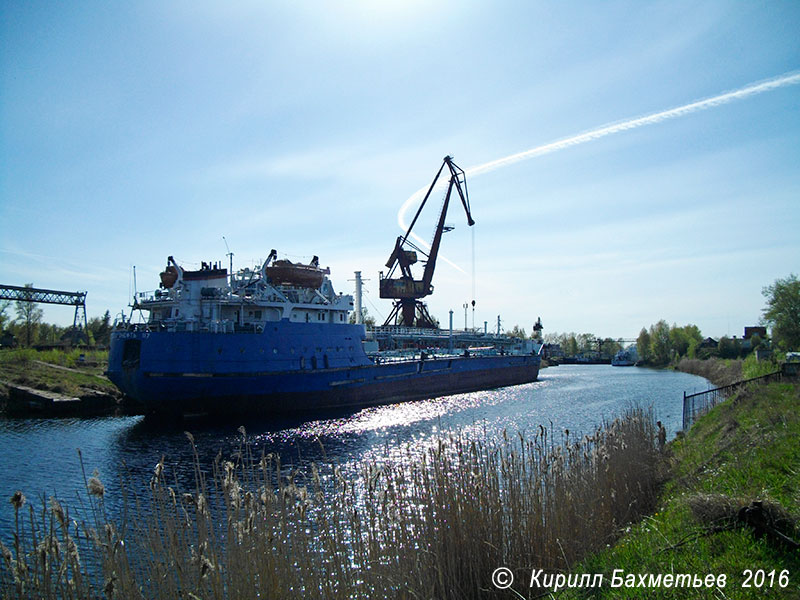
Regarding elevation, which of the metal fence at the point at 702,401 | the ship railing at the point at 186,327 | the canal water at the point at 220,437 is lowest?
the canal water at the point at 220,437

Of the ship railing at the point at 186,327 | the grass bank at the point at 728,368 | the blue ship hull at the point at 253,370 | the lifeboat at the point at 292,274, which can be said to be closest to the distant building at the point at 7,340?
the ship railing at the point at 186,327

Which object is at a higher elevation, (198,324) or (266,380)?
(198,324)

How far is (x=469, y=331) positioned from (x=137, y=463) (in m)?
53.6

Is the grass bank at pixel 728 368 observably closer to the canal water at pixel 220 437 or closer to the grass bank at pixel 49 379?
the canal water at pixel 220 437

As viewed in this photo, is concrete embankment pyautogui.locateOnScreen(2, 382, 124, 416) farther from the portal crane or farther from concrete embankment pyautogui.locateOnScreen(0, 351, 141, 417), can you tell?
the portal crane

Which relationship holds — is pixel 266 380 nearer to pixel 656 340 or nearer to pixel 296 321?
pixel 296 321

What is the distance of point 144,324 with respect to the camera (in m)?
27.2

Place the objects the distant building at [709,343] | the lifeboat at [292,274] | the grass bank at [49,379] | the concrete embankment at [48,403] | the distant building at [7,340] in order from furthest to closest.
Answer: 1. the distant building at [709,343]
2. the distant building at [7,340]
3. the lifeboat at [292,274]
4. the grass bank at [49,379]
5. the concrete embankment at [48,403]

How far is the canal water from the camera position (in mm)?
14891

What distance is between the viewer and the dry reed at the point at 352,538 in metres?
4.65

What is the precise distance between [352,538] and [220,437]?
60.2 ft

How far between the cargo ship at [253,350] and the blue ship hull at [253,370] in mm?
51

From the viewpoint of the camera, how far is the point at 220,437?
72.6 feet

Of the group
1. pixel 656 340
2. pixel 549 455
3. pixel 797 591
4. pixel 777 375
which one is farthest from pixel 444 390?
pixel 656 340
